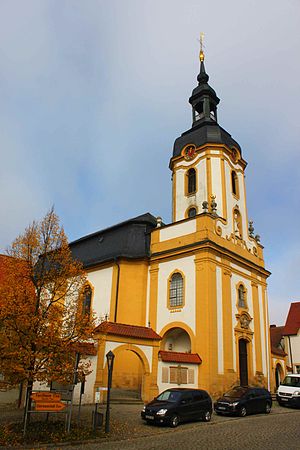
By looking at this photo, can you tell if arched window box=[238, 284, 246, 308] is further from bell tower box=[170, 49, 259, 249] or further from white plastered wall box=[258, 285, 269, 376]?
bell tower box=[170, 49, 259, 249]

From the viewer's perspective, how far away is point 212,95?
111ft

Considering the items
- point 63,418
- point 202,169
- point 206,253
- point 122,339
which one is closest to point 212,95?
point 202,169

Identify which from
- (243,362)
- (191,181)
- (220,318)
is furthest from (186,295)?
(191,181)

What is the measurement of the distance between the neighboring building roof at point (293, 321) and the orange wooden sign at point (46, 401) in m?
35.5

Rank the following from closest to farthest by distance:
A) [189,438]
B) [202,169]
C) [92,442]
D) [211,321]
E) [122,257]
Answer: [92,442] < [189,438] < [211,321] < [122,257] < [202,169]

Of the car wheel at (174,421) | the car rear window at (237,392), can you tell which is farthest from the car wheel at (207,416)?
the car rear window at (237,392)

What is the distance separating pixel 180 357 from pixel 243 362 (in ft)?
21.1

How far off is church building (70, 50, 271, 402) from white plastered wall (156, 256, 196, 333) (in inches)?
2.4

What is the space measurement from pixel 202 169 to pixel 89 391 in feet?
56.4

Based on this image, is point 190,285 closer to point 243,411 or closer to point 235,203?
point 243,411

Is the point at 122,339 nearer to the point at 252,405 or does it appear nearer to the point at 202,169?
the point at 252,405

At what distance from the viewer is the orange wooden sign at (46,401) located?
37.2 ft

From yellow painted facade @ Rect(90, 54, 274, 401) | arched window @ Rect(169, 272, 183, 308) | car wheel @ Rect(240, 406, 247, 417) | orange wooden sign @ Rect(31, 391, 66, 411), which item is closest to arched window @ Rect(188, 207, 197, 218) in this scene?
yellow painted facade @ Rect(90, 54, 274, 401)

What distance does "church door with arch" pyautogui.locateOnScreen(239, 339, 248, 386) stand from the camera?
24.9 m
